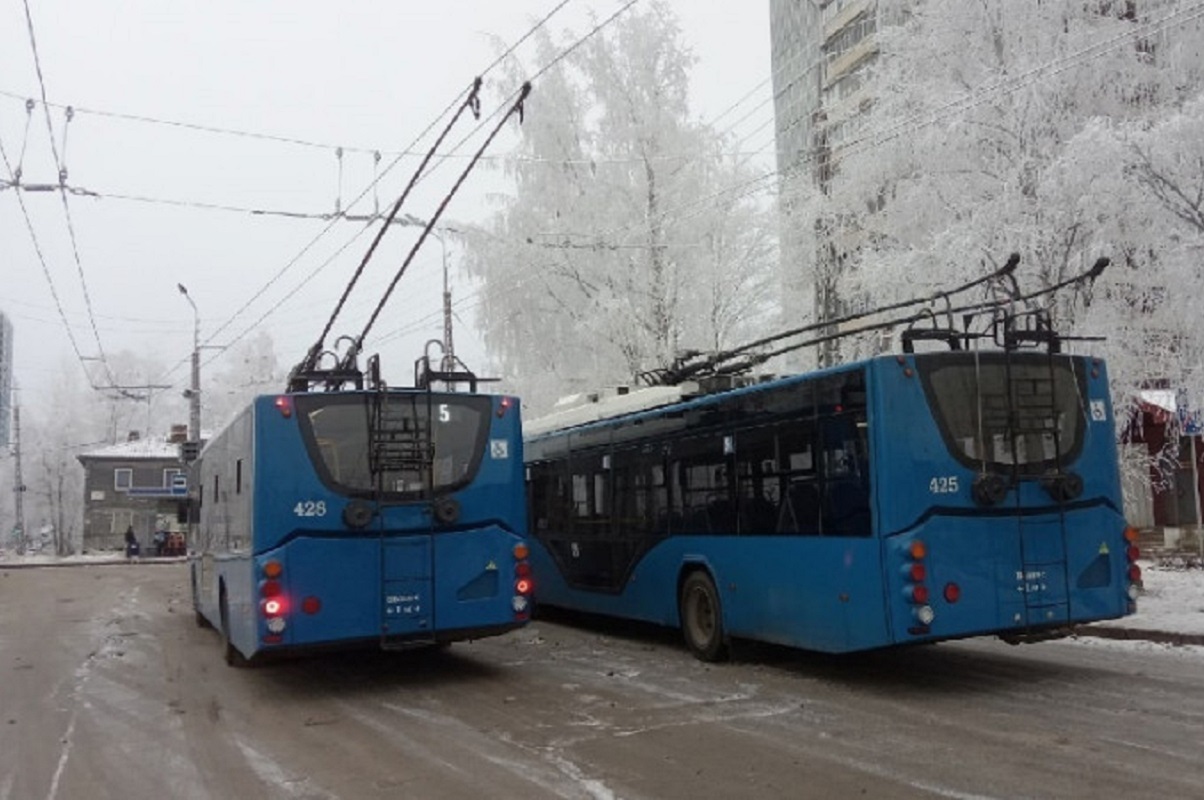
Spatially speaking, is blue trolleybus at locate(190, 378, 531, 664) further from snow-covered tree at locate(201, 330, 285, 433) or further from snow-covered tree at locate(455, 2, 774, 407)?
snow-covered tree at locate(201, 330, 285, 433)

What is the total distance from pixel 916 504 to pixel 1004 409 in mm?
1273

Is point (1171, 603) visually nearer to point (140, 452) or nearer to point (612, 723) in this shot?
point (612, 723)

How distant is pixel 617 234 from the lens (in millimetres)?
22547

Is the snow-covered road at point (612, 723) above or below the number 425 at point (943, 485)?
below

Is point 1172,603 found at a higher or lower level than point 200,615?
lower

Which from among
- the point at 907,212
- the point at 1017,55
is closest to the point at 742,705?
the point at 907,212

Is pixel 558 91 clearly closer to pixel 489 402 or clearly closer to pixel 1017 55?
pixel 1017 55

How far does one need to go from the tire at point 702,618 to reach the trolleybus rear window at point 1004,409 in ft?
10.5

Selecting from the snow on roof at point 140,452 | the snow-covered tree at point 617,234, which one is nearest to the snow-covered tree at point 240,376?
the snow on roof at point 140,452

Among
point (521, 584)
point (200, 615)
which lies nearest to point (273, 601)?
point (521, 584)

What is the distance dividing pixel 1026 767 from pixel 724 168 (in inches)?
729

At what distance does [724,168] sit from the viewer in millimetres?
23312

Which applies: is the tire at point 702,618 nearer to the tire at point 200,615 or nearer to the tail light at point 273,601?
the tail light at point 273,601

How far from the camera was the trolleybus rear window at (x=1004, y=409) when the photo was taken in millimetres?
8836
